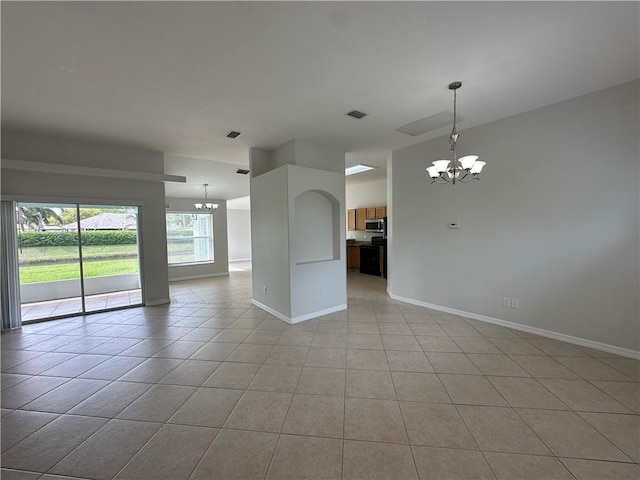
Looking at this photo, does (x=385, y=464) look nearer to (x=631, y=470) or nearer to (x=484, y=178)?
(x=631, y=470)

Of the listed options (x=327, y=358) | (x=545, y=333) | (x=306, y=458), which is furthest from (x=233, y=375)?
(x=545, y=333)

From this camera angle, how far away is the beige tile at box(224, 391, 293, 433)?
6.40 ft

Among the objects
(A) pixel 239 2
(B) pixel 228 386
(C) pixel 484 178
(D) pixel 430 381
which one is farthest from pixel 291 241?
(C) pixel 484 178

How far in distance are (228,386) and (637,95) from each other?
17.1 feet

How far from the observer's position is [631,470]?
154 cm

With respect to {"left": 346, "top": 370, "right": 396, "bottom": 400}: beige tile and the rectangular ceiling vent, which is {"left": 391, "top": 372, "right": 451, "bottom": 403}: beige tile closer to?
{"left": 346, "top": 370, "right": 396, "bottom": 400}: beige tile

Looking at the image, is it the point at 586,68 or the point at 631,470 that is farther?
the point at 586,68

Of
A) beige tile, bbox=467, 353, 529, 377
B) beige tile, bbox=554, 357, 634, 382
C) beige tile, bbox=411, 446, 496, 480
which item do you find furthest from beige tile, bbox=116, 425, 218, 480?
beige tile, bbox=554, 357, 634, 382

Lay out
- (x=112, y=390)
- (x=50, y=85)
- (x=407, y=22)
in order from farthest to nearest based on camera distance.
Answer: (x=50, y=85)
(x=112, y=390)
(x=407, y=22)

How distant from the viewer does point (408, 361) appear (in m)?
2.85

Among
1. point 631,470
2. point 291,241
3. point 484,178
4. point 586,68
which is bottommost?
point 631,470

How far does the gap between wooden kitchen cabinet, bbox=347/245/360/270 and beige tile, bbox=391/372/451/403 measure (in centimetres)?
624

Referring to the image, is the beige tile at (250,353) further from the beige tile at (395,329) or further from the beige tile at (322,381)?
the beige tile at (395,329)

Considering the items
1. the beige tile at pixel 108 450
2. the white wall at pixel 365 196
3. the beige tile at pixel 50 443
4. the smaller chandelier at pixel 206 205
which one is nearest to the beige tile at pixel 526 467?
the beige tile at pixel 108 450
